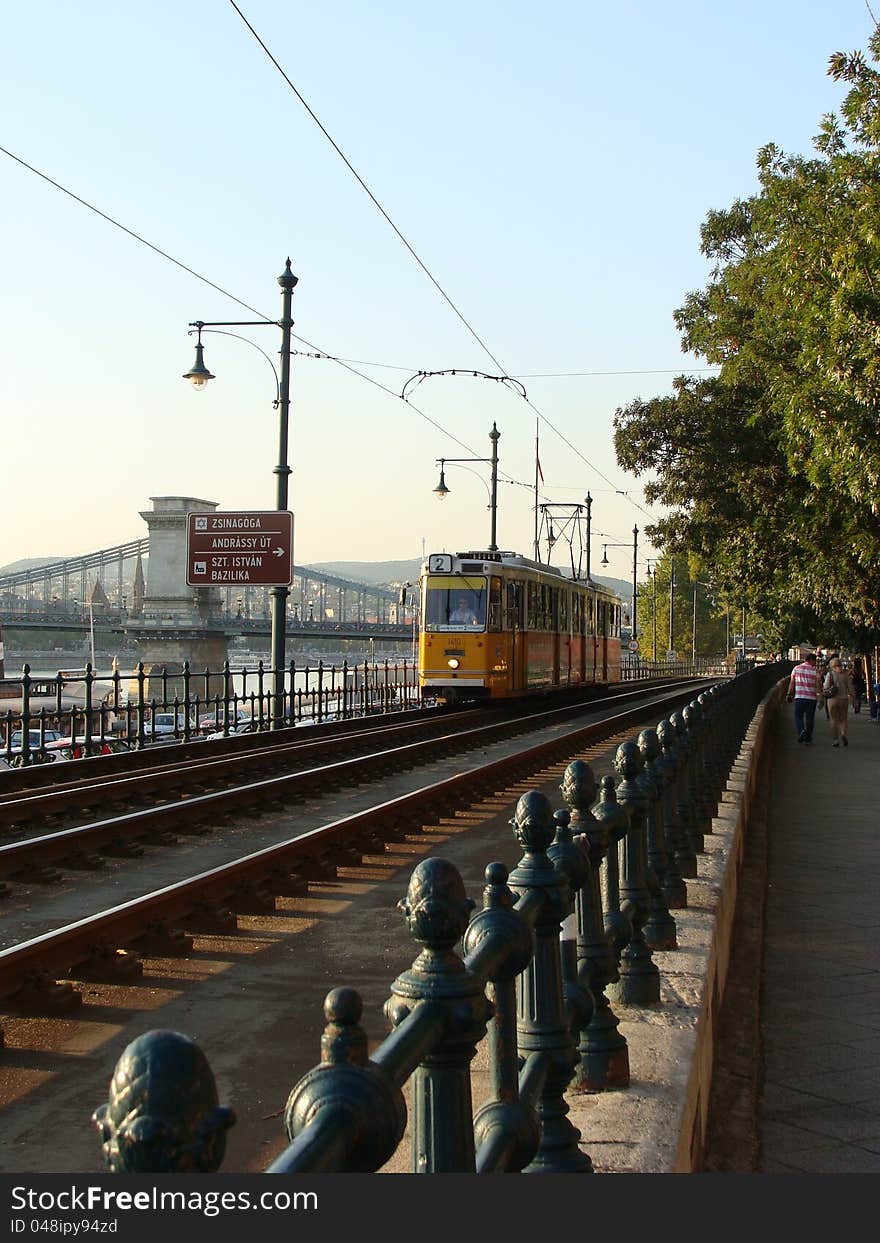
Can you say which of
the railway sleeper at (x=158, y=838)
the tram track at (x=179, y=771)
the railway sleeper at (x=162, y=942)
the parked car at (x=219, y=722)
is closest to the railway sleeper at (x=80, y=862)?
the tram track at (x=179, y=771)

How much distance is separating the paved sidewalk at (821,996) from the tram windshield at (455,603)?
43.9 feet

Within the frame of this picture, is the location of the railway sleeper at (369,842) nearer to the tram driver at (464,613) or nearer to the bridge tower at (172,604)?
the tram driver at (464,613)

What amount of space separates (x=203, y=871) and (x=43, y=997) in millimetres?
3808

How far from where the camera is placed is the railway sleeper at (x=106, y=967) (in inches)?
251

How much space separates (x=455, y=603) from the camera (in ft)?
89.8

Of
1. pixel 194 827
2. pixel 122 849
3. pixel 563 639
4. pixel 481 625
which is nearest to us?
pixel 122 849

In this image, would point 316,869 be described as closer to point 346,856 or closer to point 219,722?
point 346,856

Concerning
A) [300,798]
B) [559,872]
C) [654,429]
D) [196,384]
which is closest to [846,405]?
[300,798]

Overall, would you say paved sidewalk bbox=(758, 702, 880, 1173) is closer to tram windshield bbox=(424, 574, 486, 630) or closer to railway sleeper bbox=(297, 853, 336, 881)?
railway sleeper bbox=(297, 853, 336, 881)

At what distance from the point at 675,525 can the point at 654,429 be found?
2.57 metres

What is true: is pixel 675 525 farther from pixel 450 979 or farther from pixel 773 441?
pixel 450 979

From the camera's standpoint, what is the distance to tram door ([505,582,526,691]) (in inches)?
1107

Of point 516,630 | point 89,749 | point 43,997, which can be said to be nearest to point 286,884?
point 43,997

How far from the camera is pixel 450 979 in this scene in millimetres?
1940
